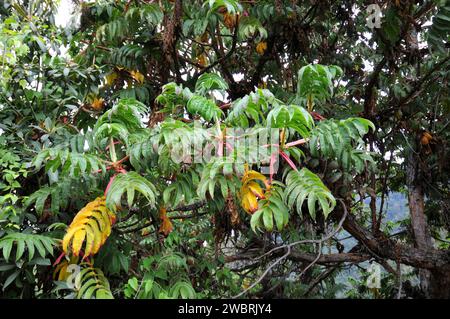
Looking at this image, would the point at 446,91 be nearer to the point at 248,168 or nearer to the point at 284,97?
the point at 284,97

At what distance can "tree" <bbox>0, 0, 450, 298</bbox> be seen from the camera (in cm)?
190

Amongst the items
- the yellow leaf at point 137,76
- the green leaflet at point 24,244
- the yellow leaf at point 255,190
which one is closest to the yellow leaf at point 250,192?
the yellow leaf at point 255,190

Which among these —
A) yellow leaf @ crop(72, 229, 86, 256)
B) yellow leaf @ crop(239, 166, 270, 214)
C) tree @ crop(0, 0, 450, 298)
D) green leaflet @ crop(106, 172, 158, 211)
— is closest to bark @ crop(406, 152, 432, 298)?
tree @ crop(0, 0, 450, 298)

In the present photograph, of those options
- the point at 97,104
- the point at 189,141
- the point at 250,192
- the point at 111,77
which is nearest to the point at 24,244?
the point at 189,141

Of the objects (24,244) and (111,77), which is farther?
(111,77)

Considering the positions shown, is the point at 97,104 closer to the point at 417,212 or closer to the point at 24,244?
the point at 24,244

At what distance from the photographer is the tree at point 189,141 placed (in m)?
1.90

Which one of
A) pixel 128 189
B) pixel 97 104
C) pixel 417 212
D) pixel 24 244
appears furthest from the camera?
pixel 417 212

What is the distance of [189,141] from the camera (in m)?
1.80

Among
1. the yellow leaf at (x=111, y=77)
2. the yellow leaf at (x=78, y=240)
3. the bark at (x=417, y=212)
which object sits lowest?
the yellow leaf at (x=78, y=240)

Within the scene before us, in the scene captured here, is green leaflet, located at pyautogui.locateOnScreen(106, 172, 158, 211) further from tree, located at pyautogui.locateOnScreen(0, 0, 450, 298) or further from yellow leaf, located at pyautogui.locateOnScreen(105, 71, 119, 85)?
yellow leaf, located at pyautogui.locateOnScreen(105, 71, 119, 85)

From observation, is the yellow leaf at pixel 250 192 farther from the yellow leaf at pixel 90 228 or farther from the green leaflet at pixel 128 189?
the yellow leaf at pixel 90 228

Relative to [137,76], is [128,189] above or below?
below

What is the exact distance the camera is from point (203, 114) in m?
2.01
